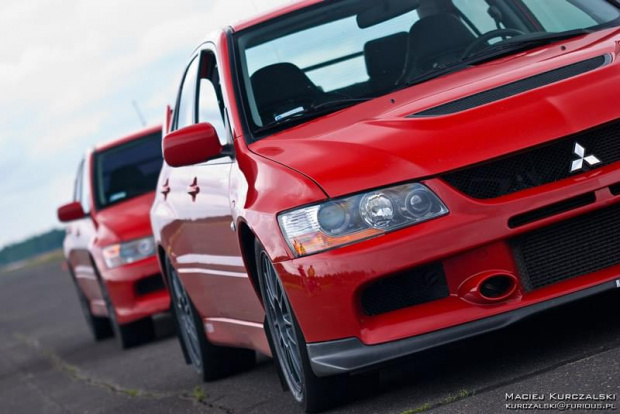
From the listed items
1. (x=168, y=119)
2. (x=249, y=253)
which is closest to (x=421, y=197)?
(x=249, y=253)

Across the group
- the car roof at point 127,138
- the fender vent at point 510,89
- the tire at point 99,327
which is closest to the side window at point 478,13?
the fender vent at point 510,89

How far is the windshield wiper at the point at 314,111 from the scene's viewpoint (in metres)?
5.93

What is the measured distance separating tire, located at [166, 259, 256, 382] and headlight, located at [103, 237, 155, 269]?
3.43 metres

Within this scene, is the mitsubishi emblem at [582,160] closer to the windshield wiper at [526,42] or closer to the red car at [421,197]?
the red car at [421,197]

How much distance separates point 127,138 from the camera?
43.7 feet

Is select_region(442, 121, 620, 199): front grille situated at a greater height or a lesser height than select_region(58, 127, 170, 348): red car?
greater

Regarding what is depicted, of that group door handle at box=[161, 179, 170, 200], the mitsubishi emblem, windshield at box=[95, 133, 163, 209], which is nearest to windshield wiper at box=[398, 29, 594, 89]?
the mitsubishi emblem

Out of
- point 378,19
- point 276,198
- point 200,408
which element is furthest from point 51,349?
point 276,198

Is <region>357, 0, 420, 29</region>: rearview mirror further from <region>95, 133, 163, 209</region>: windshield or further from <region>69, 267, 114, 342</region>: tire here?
<region>69, 267, 114, 342</region>: tire

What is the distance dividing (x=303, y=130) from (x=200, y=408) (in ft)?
6.51

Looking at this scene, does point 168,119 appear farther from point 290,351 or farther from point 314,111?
point 290,351

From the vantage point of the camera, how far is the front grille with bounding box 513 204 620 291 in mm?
5039

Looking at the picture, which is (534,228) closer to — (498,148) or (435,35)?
(498,148)

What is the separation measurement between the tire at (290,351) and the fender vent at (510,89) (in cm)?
90
